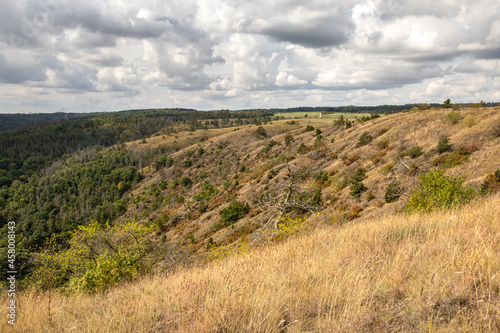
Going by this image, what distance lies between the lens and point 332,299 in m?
2.99

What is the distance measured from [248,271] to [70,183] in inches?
5383

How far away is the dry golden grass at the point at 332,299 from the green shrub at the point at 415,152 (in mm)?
27527

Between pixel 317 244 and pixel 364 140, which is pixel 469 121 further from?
pixel 317 244

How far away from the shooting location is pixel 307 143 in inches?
2156

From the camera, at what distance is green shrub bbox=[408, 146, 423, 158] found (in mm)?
28056

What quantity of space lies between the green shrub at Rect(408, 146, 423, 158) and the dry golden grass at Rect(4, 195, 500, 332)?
27527 millimetres

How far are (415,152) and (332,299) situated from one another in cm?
3067

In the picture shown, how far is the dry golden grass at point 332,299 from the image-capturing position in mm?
2533

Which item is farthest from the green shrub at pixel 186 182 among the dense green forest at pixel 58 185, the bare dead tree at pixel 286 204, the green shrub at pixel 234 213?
the bare dead tree at pixel 286 204

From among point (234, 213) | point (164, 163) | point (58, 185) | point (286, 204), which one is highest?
point (286, 204)

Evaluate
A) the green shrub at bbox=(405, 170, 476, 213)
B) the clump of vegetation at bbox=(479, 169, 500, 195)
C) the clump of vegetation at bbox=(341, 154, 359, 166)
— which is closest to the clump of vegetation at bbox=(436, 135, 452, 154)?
the clump of vegetation at bbox=(479, 169, 500, 195)

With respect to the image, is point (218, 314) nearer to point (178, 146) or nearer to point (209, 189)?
point (209, 189)

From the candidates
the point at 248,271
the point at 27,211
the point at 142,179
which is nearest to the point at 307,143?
the point at 248,271

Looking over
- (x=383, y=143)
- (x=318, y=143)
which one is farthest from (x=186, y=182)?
(x=383, y=143)
